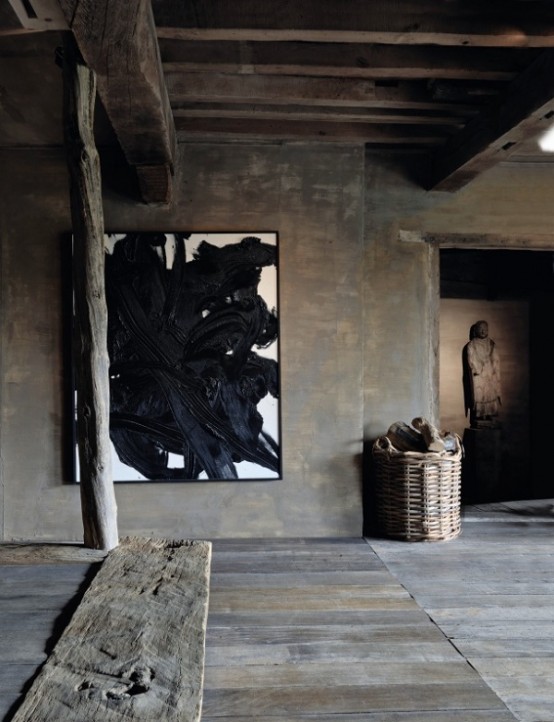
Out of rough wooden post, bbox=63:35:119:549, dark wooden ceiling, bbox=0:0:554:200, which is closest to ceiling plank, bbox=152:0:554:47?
dark wooden ceiling, bbox=0:0:554:200

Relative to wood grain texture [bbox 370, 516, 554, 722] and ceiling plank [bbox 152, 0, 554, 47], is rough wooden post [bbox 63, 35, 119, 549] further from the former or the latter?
wood grain texture [bbox 370, 516, 554, 722]

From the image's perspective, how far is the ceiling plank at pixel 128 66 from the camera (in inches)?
81.3

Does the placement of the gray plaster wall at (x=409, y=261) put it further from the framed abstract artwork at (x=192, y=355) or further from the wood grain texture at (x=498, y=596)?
the wood grain texture at (x=498, y=596)

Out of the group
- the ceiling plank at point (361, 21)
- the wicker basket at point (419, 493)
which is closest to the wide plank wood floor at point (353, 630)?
the wicker basket at point (419, 493)

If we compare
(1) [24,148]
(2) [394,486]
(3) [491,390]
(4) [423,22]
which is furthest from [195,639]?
(3) [491,390]

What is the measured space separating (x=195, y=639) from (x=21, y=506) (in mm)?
2934

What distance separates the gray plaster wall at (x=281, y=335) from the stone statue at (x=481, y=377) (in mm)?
2638

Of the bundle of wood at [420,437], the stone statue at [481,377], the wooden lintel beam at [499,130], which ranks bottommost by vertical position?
the bundle of wood at [420,437]

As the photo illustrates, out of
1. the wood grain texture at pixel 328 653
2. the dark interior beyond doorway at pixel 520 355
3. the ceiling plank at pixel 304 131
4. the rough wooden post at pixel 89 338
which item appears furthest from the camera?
the dark interior beyond doorway at pixel 520 355

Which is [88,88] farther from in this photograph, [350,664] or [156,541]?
[350,664]

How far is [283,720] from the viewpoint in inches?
82.5

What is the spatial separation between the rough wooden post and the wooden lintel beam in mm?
1985

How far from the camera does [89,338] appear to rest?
A: 2.85 meters

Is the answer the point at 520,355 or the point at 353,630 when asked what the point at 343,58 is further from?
the point at 520,355
